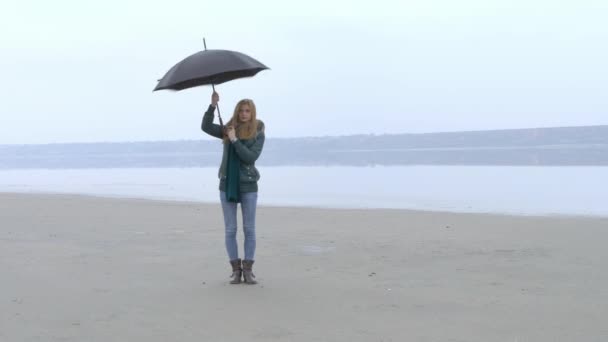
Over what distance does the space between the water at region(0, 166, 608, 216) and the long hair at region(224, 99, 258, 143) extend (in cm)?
752

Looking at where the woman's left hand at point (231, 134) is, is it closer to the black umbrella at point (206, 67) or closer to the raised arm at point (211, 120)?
the raised arm at point (211, 120)

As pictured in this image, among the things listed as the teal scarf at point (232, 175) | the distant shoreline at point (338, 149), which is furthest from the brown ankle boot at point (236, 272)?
the distant shoreline at point (338, 149)

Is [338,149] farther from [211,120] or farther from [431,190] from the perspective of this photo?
[211,120]

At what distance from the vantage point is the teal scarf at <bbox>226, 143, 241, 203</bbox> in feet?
21.2

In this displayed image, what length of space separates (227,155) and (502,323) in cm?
258

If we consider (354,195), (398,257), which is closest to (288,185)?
(354,195)

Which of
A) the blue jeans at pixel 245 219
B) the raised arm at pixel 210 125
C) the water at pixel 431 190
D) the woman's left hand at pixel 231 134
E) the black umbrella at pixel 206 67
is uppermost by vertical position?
the black umbrella at pixel 206 67

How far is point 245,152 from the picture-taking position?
6375 mm

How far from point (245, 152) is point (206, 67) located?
0.74 meters

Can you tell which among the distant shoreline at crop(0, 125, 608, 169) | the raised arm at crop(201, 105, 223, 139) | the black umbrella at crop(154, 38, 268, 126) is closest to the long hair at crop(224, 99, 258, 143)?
the raised arm at crop(201, 105, 223, 139)

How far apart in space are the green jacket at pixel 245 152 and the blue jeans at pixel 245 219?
0.25 feet

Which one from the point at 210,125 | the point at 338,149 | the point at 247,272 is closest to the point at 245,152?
the point at 210,125

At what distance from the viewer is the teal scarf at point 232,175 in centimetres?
647

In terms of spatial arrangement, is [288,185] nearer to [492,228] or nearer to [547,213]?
[547,213]
